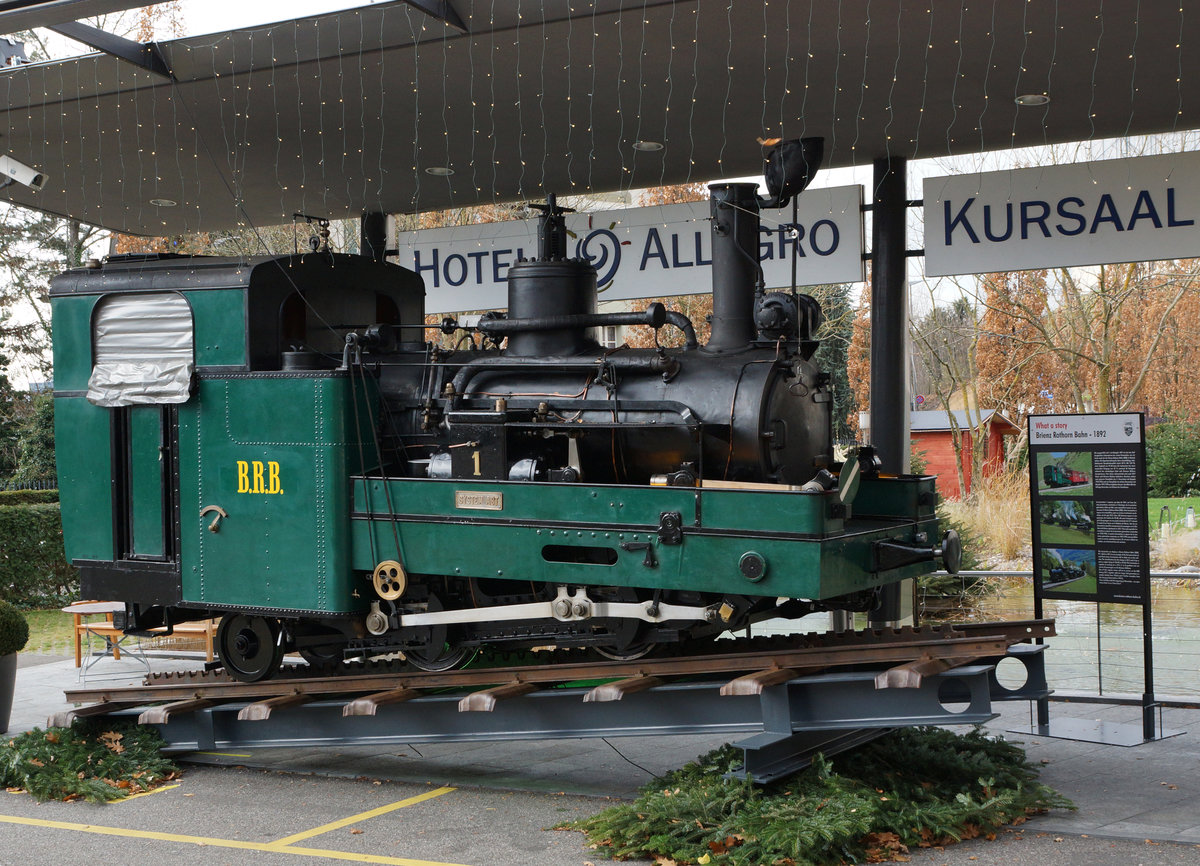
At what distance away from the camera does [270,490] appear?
718 cm

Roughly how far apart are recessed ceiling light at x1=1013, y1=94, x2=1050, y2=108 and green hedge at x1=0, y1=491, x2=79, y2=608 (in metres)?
12.7

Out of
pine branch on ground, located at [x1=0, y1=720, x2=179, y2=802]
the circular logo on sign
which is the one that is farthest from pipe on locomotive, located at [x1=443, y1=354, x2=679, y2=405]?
the circular logo on sign

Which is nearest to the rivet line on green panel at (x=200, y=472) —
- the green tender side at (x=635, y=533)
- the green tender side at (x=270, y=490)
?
the green tender side at (x=270, y=490)

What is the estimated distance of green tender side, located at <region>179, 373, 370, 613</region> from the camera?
7008mm

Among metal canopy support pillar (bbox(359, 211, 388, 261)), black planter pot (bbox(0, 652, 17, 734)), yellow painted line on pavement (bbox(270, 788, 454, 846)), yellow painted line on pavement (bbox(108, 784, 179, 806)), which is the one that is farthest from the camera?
metal canopy support pillar (bbox(359, 211, 388, 261))

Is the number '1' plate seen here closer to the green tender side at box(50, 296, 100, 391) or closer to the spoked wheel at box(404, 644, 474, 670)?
the spoked wheel at box(404, 644, 474, 670)

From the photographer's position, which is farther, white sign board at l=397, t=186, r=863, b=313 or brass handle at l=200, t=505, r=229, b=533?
white sign board at l=397, t=186, r=863, b=313

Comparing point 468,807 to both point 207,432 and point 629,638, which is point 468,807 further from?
point 207,432

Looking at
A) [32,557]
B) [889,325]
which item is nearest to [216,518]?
[889,325]

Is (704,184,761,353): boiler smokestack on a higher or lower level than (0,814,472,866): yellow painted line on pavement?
higher

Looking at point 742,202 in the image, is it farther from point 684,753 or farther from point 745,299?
→ point 684,753

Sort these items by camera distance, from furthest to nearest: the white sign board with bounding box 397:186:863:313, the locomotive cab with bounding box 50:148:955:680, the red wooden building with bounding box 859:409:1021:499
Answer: the red wooden building with bounding box 859:409:1021:499 → the white sign board with bounding box 397:186:863:313 → the locomotive cab with bounding box 50:148:955:680

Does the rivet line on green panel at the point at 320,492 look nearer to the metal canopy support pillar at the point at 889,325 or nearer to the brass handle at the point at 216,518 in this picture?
the brass handle at the point at 216,518

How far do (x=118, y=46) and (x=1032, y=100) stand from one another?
20.2 ft
